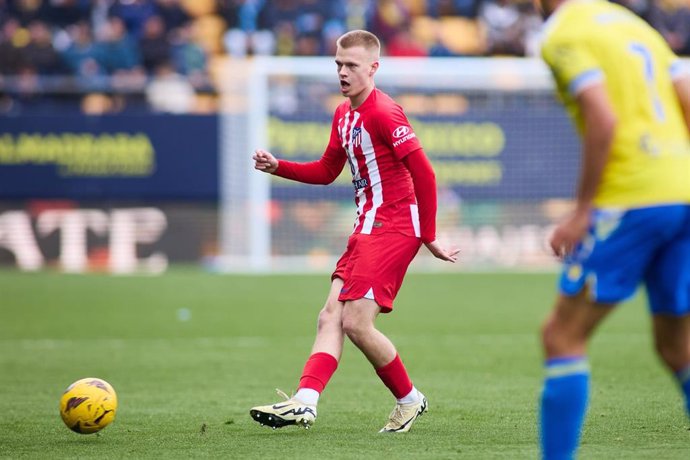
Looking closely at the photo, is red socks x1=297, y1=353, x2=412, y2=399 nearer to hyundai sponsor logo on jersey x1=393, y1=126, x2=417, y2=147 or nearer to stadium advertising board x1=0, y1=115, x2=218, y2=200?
hyundai sponsor logo on jersey x1=393, y1=126, x2=417, y2=147

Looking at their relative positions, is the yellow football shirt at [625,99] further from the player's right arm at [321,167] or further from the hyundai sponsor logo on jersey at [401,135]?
the player's right arm at [321,167]

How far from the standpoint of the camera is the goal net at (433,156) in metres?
21.2

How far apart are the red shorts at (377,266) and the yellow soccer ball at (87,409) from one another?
4.75 feet

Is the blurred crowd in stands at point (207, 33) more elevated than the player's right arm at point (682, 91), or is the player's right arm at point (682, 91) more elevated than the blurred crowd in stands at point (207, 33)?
the player's right arm at point (682, 91)

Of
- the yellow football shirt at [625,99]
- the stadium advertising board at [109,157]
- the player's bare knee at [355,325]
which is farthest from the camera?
the stadium advertising board at [109,157]

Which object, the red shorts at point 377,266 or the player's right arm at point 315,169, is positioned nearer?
the red shorts at point 377,266

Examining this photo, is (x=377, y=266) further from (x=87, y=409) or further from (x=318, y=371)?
(x=87, y=409)

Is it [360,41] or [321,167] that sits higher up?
[360,41]

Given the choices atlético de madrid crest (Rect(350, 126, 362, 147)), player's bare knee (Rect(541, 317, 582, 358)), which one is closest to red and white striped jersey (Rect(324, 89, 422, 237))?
atlético de madrid crest (Rect(350, 126, 362, 147))

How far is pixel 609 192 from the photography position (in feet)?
15.6

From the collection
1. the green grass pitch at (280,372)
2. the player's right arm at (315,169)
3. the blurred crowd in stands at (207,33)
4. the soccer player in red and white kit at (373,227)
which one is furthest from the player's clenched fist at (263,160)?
the blurred crowd in stands at (207,33)

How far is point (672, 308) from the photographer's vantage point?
4.91 meters

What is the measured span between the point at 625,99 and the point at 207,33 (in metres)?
20.1

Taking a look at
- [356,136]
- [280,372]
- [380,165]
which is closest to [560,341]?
[380,165]
